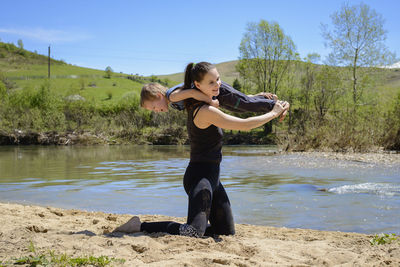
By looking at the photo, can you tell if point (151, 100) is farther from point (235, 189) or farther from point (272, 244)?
point (235, 189)

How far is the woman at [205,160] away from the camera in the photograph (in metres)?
3.84

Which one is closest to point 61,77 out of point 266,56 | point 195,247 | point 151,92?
point 266,56

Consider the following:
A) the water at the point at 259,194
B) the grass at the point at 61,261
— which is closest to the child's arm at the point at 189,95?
the grass at the point at 61,261

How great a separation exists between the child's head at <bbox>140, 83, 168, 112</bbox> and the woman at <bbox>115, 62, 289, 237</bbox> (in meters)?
0.26

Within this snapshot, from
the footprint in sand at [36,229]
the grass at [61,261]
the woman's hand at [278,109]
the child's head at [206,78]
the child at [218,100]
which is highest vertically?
the child's head at [206,78]

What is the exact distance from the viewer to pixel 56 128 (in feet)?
124

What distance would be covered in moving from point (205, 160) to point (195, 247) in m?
0.99

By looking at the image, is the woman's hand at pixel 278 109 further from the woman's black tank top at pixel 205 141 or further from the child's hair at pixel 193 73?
the child's hair at pixel 193 73

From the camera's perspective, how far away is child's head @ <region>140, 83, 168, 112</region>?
4.07 metres

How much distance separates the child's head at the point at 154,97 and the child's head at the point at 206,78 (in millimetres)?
389

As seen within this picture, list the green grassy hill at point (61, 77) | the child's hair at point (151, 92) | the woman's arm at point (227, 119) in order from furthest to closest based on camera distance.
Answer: the green grassy hill at point (61, 77) < the child's hair at point (151, 92) < the woman's arm at point (227, 119)

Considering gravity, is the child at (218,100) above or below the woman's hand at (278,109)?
above

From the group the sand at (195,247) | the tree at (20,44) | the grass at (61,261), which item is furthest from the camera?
the tree at (20,44)

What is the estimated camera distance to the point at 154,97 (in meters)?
4.07
